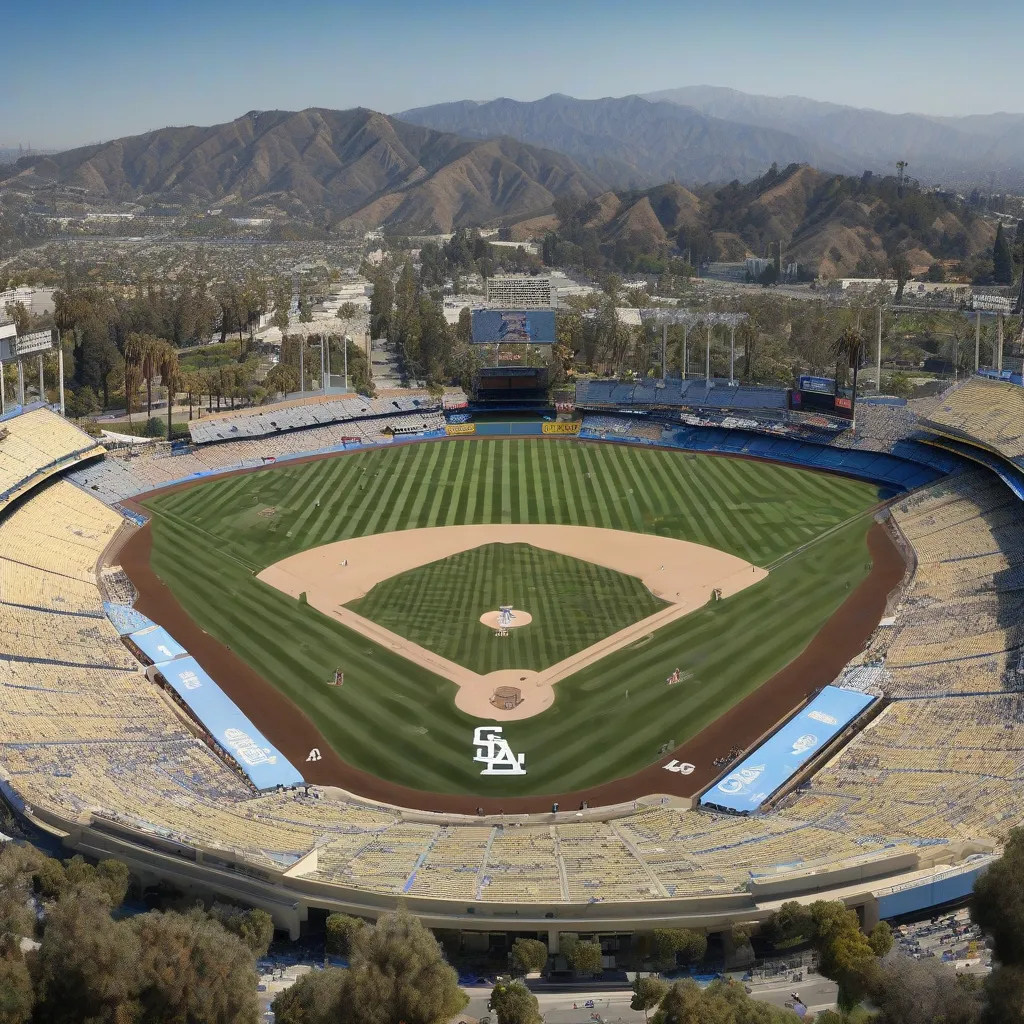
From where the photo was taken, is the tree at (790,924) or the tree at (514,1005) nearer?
the tree at (514,1005)

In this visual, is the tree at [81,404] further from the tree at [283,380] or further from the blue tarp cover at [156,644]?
the blue tarp cover at [156,644]

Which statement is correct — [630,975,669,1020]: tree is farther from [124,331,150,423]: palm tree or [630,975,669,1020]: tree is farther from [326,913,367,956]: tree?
[124,331,150,423]: palm tree

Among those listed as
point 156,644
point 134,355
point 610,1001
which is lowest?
point 610,1001

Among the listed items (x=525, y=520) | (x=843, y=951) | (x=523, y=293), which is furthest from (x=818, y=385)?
(x=843, y=951)

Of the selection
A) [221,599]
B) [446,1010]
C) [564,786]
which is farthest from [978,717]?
[221,599]

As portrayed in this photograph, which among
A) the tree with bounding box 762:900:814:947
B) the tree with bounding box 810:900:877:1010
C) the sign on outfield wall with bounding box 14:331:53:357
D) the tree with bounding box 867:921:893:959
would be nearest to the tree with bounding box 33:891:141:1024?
the tree with bounding box 762:900:814:947

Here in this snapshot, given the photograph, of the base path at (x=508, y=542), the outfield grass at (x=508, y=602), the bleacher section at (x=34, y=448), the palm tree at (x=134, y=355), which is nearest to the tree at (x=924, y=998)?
the base path at (x=508, y=542)

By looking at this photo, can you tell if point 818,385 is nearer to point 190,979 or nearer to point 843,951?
point 843,951
